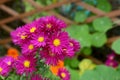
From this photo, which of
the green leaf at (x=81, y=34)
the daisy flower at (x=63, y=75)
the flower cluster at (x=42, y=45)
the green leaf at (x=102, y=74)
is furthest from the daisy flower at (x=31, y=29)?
the green leaf at (x=81, y=34)

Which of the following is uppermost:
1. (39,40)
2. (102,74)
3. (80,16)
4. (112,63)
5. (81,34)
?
(39,40)

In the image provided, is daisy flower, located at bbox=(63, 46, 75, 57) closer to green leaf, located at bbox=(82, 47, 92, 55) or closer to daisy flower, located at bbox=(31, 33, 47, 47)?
daisy flower, located at bbox=(31, 33, 47, 47)

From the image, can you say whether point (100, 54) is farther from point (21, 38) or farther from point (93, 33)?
point (21, 38)

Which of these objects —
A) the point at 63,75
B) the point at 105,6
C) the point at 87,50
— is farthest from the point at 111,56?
the point at 63,75

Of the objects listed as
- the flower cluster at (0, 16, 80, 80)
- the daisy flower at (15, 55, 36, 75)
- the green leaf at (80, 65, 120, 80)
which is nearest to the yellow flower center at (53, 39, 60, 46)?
the flower cluster at (0, 16, 80, 80)

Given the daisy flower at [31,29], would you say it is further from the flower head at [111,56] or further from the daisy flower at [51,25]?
the flower head at [111,56]

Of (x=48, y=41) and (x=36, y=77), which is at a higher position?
(x=48, y=41)

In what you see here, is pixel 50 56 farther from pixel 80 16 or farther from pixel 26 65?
pixel 80 16
